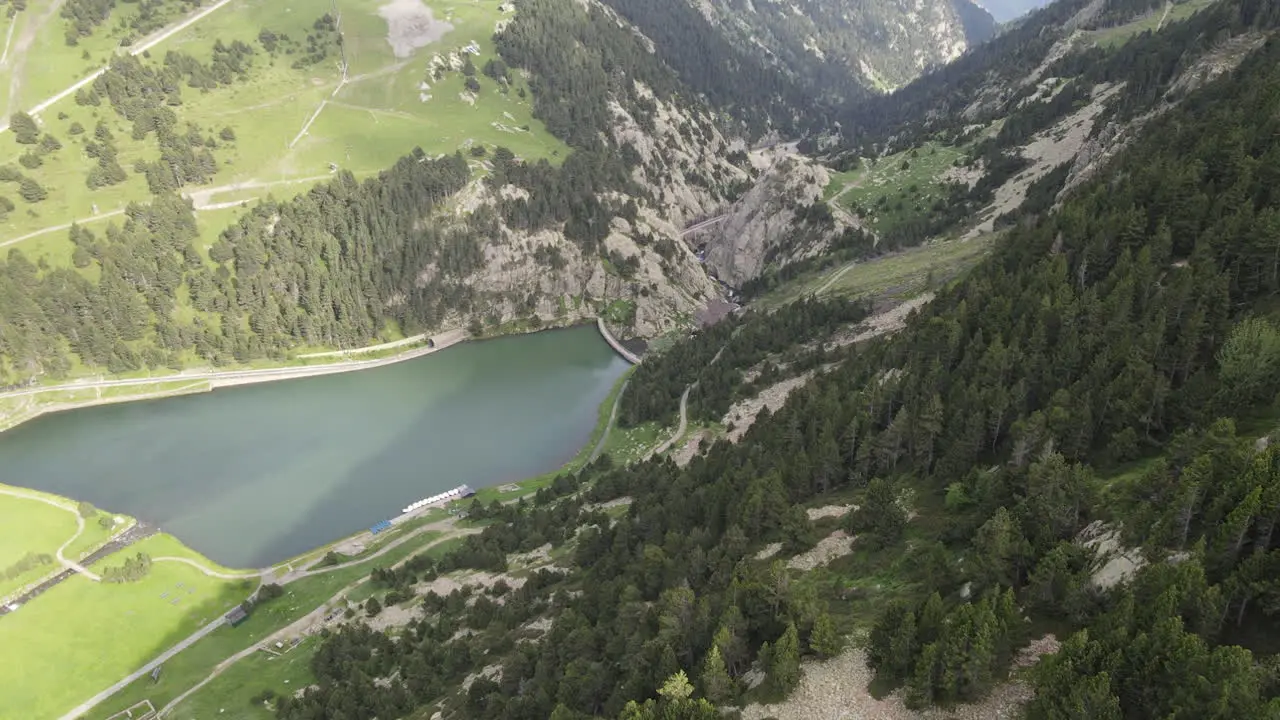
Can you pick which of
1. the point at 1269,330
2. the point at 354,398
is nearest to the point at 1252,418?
the point at 1269,330

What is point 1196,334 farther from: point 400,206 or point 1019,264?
point 400,206

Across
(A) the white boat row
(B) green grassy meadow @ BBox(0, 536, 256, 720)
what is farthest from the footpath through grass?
(A) the white boat row

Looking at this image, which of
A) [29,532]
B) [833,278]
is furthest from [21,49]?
[833,278]

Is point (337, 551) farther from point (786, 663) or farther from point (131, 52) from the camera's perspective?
point (131, 52)

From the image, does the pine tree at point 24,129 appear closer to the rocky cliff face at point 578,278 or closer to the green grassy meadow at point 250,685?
the rocky cliff face at point 578,278

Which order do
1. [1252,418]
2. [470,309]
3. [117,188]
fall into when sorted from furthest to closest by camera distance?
[470,309] < [117,188] < [1252,418]

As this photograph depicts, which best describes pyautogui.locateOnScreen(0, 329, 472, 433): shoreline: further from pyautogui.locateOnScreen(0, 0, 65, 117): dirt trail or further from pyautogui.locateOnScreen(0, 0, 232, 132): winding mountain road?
pyautogui.locateOnScreen(0, 0, 65, 117): dirt trail

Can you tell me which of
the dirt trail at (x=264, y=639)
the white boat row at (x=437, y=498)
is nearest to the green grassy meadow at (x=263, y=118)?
the white boat row at (x=437, y=498)
